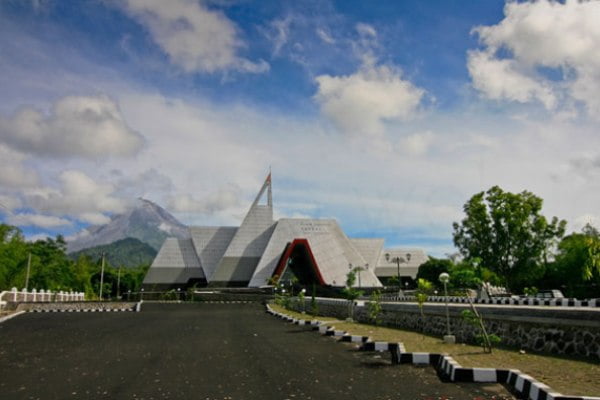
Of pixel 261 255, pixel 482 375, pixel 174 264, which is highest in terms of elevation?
pixel 261 255

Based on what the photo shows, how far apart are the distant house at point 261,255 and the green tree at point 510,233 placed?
32.9m

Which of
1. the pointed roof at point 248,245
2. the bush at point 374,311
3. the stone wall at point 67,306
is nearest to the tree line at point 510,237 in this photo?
the bush at point 374,311

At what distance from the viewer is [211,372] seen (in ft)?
31.2

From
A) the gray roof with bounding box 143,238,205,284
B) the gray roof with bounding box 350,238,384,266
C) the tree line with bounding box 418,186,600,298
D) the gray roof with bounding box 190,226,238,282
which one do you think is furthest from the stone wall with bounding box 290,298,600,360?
the gray roof with bounding box 350,238,384,266

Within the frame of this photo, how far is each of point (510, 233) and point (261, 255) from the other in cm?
4823

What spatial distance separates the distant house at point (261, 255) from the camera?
7612cm

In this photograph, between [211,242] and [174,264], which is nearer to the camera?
[174,264]

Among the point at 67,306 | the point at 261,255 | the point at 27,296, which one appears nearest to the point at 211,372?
the point at 67,306

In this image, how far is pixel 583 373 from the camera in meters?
8.34

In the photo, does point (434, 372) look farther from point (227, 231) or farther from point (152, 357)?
point (227, 231)

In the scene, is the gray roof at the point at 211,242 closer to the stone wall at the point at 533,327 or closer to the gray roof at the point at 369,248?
the gray roof at the point at 369,248

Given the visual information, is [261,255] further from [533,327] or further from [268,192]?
[533,327]

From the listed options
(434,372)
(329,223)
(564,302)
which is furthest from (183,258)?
(434,372)

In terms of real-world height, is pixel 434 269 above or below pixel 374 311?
above
